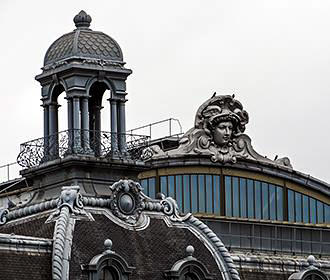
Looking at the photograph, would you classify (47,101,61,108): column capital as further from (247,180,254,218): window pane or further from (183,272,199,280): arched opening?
(247,180,254,218): window pane

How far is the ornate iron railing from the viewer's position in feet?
305

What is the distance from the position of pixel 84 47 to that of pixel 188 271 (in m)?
10.5

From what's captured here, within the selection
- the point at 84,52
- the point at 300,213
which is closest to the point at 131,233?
the point at 84,52

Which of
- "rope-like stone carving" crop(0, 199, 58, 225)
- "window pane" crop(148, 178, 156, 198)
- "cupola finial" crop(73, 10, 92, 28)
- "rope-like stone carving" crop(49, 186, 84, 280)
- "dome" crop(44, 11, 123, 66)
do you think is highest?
"window pane" crop(148, 178, 156, 198)

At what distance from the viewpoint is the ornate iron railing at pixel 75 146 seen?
92875mm

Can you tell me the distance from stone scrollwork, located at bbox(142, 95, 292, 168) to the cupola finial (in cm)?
3649

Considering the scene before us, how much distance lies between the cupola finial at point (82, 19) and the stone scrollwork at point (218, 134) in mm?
36489

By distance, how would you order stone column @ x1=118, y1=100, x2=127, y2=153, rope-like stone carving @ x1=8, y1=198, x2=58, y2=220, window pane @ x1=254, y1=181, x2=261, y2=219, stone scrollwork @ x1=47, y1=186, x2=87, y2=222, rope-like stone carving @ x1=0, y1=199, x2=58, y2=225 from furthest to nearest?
1. window pane @ x1=254, y1=181, x2=261, y2=219
2. stone column @ x1=118, y1=100, x2=127, y2=153
3. rope-like stone carving @ x1=0, y1=199, x2=58, y2=225
4. rope-like stone carving @ x1=8, y1=198, x2=58, y2=220
5. stone scrollwork @ x1=47, y1=186, x2=87, y2=222

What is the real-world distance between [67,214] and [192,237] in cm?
636

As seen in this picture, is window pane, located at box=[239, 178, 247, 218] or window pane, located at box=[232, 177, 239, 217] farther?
window pane, located at box=[239, 178, 247, 218]

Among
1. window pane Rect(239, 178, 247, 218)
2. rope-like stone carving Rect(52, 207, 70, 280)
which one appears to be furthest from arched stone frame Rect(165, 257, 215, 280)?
window pane Rect(239, 178, 247, 218)

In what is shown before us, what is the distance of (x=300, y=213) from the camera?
143375 millimetres

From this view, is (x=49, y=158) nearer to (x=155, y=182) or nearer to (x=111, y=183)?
(x=111, y=183)

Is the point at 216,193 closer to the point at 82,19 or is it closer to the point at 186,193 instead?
the point at 186,193
